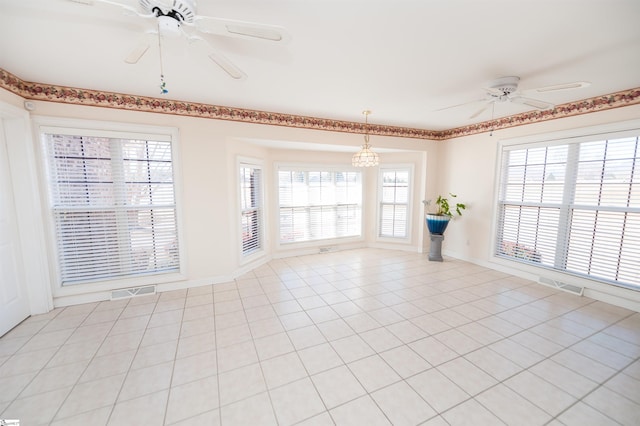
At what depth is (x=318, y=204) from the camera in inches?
221

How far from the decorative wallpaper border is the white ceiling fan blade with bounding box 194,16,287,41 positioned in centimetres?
242

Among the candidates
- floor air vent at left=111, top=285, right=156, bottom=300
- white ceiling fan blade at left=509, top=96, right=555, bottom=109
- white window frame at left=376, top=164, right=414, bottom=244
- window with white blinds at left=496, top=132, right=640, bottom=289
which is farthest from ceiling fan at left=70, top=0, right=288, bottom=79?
white window frame at left=376, top=164, right=414, bottom=244

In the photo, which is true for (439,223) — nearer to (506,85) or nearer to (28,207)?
(506,85)

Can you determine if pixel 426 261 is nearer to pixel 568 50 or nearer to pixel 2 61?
pixel 568 50

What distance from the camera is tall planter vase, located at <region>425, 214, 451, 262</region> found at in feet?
16.3

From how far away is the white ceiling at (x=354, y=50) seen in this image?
1638mm

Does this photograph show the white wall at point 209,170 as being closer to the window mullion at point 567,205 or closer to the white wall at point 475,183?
the white wall at point 475,183

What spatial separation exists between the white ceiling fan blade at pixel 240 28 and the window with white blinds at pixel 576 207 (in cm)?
440

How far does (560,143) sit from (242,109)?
4756 mm

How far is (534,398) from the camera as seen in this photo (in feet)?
6.15

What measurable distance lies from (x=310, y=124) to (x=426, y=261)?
11.5 feet

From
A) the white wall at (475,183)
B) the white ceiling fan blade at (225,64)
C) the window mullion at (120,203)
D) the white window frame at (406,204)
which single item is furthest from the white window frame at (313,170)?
the white ceiling fan blade at (225,64)

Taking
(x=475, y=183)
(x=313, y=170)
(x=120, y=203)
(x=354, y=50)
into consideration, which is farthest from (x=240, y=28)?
(x=475, y=183)

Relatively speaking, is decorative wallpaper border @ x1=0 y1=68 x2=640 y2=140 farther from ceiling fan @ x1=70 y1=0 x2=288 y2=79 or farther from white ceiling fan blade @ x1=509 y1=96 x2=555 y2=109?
ceiling fan @ x1=70 y1=0 x2=288 y2=79
